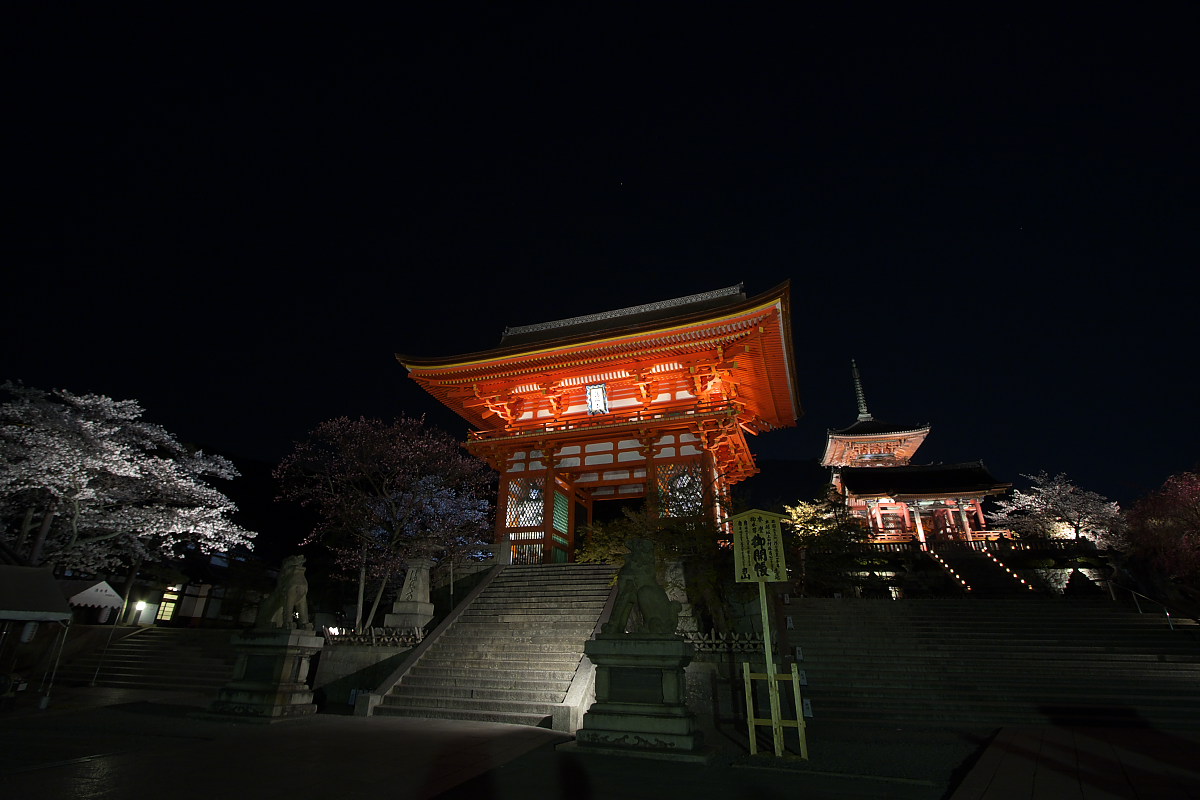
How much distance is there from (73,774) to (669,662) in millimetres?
6348

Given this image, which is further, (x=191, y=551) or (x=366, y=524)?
(x=191, y=551)

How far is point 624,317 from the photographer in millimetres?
29000

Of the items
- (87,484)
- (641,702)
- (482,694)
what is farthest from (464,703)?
(87,484)

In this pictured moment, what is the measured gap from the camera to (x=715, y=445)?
802 inches

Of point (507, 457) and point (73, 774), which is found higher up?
point (507, 457)

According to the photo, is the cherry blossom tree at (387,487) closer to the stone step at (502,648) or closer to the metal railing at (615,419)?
the metal railing at (615,419)

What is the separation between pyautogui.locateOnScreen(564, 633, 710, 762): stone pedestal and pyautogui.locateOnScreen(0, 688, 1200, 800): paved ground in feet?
0.90

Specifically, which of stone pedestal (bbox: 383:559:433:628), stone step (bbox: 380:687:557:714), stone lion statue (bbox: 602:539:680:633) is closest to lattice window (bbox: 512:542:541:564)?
stone pedestal (bbox: 383:559:433:628)

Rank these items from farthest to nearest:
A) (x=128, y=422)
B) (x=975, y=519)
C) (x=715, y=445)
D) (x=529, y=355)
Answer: (x=975, y=519)
(x=529, y=355)
(x=715, y=445)
(x=128, y=422)

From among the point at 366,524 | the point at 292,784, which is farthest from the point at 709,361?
the point at 292,784

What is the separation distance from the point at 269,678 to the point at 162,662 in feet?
29.4

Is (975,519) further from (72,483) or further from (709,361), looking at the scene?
(72,483)

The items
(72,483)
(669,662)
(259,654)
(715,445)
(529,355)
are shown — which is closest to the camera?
(669,662)

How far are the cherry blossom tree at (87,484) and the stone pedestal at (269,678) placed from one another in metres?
10.9
